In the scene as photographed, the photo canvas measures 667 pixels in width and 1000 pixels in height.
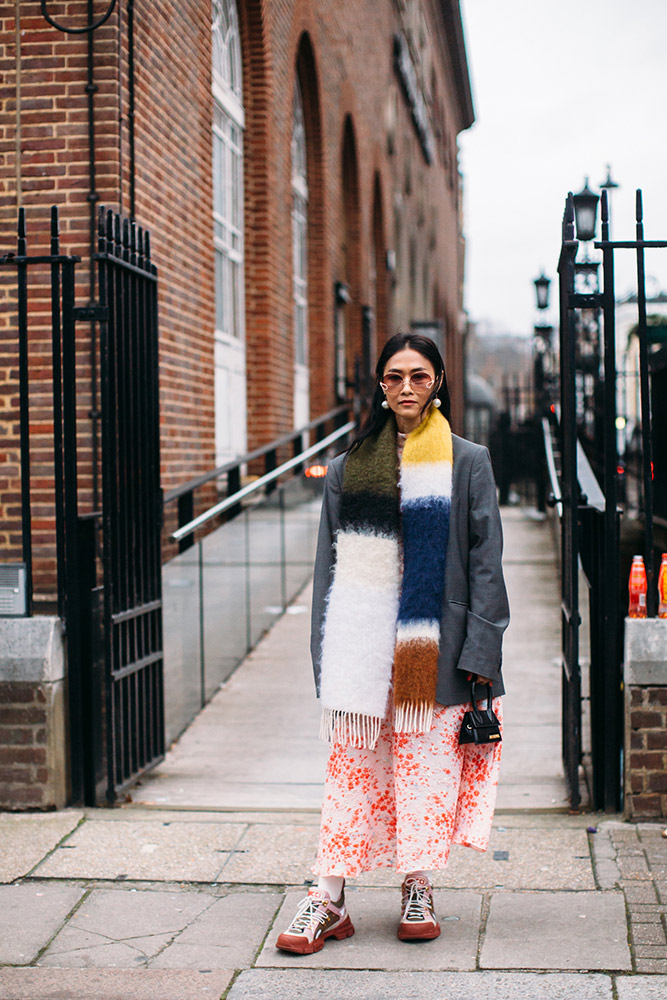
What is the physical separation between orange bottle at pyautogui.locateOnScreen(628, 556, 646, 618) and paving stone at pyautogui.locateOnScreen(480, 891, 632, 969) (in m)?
1.22

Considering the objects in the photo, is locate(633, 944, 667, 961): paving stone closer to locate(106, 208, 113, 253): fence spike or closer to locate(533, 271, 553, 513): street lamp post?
locate(106, 208, 113, 253): fence spike

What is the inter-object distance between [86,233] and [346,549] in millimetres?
3593

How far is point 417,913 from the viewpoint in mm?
3682

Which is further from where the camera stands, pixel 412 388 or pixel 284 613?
pixel 284 613

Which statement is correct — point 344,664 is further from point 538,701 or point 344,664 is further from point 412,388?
point 538,701

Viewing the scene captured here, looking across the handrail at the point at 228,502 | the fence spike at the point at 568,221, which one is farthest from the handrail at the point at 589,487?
the handrail at the point at 228,502

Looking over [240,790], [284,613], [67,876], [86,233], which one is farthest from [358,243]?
[67,876]

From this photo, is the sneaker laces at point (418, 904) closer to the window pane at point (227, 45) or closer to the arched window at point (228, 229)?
the arched window at point (228, 229)

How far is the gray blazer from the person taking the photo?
358 cm

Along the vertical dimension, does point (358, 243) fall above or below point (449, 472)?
above

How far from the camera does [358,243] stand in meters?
17.5

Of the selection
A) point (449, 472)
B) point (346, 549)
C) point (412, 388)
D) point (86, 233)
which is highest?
point (86, 233)

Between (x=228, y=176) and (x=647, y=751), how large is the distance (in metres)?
7.38

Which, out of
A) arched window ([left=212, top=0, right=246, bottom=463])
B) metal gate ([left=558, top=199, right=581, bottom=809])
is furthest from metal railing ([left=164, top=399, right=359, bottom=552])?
metal gate ([left=558, top=199, right=581, bottom=809])
